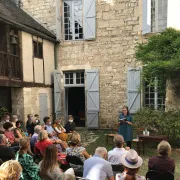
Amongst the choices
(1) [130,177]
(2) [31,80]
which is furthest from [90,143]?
(1) [130,177]

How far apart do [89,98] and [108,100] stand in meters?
0.96

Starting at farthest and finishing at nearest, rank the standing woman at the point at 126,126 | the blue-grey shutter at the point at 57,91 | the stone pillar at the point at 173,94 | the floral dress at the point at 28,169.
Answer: the blue-grey shutter at the point at 57,91
the stone pillar at the point at 173,94
the standing woman at the point at 126,126
the floral dress at the point at 28,169

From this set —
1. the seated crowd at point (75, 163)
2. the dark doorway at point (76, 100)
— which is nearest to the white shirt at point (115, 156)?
the seated crowd at point (75, 163)

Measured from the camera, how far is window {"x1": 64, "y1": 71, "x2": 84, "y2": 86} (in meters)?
11.7

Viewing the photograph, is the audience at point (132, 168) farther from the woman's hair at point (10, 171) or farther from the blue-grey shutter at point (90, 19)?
the blue-grey shutter at point (90, 19)

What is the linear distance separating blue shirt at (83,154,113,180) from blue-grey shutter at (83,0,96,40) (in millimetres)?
8617

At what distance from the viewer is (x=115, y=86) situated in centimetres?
1084

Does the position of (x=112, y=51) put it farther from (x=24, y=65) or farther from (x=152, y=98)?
(x=24, y=65)

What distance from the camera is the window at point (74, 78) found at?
11.7 meters

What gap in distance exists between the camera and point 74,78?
1173 cm

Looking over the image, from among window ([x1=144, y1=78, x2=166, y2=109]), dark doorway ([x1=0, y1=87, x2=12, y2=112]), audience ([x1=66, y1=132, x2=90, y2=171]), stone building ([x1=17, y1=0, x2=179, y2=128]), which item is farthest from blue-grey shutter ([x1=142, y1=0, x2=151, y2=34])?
audience ([x1=66, y1=132, x2=90, y2=171])

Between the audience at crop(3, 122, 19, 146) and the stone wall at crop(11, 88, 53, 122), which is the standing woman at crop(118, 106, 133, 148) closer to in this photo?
the audience at crop(3, 122, 19, 146)

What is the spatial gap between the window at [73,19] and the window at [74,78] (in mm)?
1885

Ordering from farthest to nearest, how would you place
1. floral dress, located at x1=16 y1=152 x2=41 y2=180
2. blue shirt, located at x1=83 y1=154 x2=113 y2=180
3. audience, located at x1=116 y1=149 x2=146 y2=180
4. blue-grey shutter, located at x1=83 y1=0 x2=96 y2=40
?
blue-grey shutter, located at x1=83 y1=0 x2=96 y2=40, floral dress, located at x1=16 y1=152 x2=41 y2=180, blue shirt, located at x1=83 y1=154 x2=113 y2=180, audience, located at x1=116 y1=149 x2=146 y2=180
